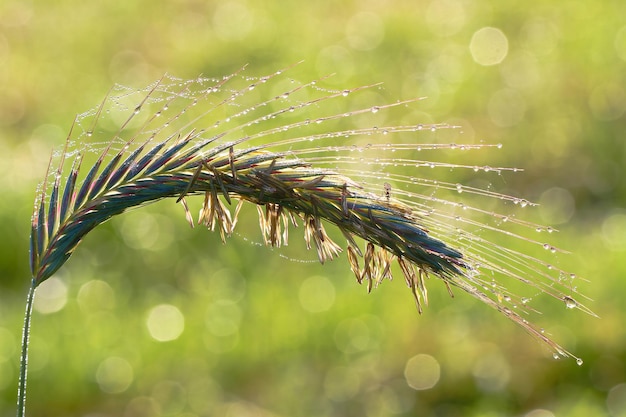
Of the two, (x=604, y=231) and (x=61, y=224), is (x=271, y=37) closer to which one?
(x=604, y=231)

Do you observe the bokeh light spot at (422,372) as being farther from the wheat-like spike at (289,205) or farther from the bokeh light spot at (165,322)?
the wheat-like spike at (289,205)

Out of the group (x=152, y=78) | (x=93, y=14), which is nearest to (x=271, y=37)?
(x=152, y=78)

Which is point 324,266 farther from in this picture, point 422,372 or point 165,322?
point 422,372

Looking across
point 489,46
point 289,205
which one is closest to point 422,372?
point 289,205

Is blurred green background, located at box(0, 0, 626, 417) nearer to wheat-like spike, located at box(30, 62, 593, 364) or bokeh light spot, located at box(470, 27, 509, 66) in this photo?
bokeh light spot, located at box(470, 27, 509, 66)

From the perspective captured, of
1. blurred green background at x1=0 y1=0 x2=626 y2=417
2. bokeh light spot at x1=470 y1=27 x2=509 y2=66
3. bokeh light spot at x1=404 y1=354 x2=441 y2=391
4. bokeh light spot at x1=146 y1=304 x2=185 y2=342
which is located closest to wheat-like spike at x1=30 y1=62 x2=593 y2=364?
blurred green background at x1=0 y1=0 x2=626 y2=417

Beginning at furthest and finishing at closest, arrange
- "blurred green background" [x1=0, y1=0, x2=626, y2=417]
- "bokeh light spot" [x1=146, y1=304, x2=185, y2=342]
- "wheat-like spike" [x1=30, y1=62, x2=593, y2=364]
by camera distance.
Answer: "bokeh light spot" [x1=146, y1=304, x2=185, y2=342]
"blurred green background" [x1=0, y1=0, x2=626, y2=417]
"wheat-like spike" [x1=30, y1=62, x2=593, y2=364]
